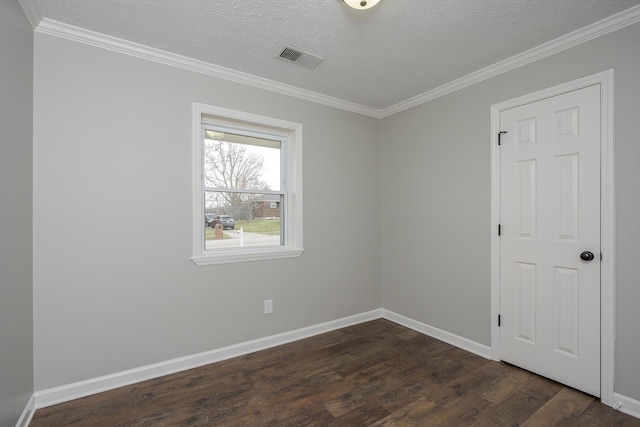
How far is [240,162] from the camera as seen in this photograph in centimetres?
304

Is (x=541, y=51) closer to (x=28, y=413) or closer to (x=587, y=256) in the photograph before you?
(x=587, y=256)

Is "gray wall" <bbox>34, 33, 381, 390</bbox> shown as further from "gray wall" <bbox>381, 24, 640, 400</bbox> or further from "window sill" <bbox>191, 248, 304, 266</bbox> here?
"gray wall" <bbox>381, 24, 640, 400</bbox>

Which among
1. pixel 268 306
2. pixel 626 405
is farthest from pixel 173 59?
pixel 626 405

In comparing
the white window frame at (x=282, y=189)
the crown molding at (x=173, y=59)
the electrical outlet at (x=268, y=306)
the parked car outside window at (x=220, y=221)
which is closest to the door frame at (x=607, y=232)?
the crown molding at (x=173, y=59)

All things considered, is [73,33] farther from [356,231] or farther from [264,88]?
[356,231]

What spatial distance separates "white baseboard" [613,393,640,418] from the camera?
1.94 metres

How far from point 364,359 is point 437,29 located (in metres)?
2.80

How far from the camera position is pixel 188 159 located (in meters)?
2.61

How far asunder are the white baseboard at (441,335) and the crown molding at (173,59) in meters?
2.66

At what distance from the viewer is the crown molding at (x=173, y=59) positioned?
2107 millimetres

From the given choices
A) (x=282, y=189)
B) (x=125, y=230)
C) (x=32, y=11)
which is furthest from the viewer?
(x=282, y=189)

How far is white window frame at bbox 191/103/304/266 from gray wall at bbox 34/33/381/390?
7cm

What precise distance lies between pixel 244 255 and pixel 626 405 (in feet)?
10.1

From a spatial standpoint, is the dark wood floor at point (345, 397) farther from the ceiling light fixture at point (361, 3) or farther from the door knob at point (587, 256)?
the ceiling light fixture at point (361, 3)
